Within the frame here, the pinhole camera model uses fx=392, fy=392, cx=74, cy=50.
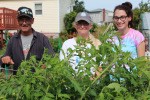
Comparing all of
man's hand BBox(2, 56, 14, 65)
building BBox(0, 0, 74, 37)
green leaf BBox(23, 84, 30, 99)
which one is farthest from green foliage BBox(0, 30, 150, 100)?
building BBox(0, 0, 74, 37)

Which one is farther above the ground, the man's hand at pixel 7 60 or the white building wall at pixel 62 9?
the white building wall at pixel 62 9

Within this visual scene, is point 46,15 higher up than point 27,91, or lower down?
higher up

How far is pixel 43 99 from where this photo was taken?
1964 millimetres

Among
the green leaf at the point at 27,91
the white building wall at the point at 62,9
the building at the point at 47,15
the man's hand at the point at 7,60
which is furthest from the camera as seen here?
the white building wall at the point at 62,9

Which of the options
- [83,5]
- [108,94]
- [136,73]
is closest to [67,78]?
[108,94]

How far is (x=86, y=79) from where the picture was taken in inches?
84.0

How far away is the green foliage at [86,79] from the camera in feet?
6.72

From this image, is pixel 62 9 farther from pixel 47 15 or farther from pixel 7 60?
pixel 7 60

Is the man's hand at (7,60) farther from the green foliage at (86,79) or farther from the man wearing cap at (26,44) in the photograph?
the green foliage at (86,79)

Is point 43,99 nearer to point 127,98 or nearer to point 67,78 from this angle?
point 67,78

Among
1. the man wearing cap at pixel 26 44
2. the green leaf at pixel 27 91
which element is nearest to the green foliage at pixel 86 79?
the green leaf at pixel 27 91

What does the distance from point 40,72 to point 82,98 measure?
0.26 m

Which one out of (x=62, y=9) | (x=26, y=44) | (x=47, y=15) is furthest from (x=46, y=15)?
(x=26, y=44)

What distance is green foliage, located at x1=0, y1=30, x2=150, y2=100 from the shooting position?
6.72 ft
